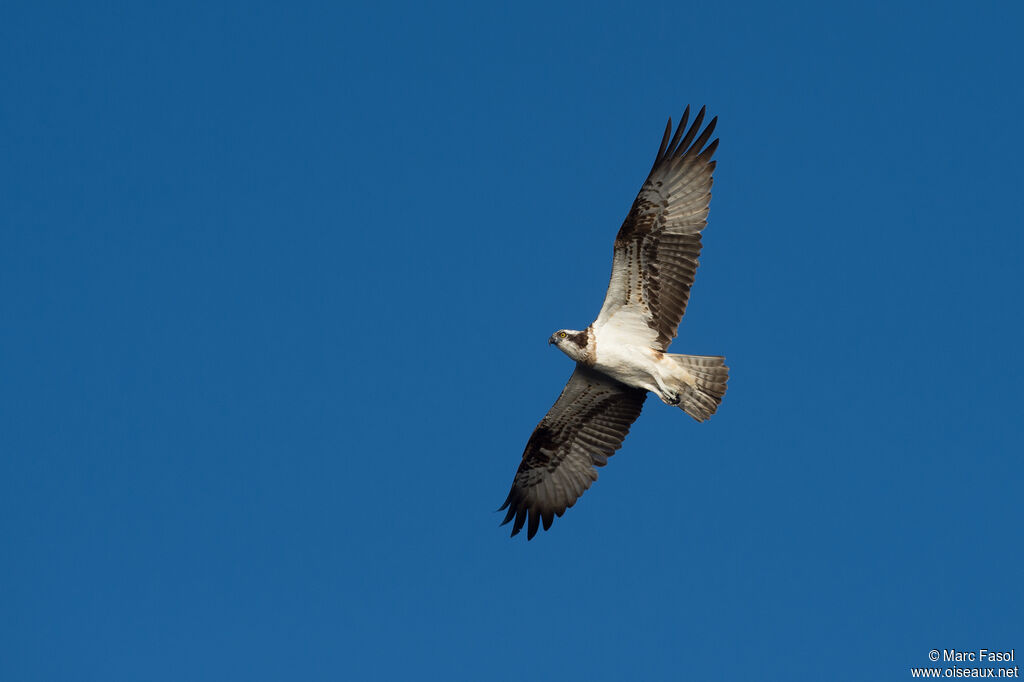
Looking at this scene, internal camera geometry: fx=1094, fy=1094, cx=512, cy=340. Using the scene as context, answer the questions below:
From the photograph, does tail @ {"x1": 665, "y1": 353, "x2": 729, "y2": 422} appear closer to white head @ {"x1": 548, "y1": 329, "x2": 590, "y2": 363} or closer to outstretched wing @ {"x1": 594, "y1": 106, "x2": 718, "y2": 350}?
outstretched wing @ {"x1": 594, "y1": 106, "x2": 718, "y2": 350}

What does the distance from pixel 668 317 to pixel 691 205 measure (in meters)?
1.41

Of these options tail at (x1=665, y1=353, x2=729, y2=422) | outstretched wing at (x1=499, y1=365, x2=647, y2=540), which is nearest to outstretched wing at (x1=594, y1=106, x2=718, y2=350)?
tail at (x1=665, y1=353, x2=729, y2=422)

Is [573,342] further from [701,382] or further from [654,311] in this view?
[701,382]

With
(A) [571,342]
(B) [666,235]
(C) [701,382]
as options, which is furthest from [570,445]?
(B) [666,235]

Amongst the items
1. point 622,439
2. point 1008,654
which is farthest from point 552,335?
point 1008,654

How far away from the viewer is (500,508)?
15.6 meters

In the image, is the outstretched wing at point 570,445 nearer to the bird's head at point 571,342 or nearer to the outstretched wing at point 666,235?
the bird's head at point 571,342

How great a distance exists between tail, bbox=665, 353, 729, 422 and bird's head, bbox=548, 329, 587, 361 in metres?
1.06

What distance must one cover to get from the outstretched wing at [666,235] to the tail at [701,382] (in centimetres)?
45

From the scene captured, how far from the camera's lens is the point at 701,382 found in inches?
540

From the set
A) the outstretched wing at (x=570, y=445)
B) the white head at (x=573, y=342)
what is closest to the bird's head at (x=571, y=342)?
the white head at (x=573, y=342)

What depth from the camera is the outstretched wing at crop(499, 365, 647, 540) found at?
14.6m

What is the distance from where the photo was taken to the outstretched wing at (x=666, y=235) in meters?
13.4

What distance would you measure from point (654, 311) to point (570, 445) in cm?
252
